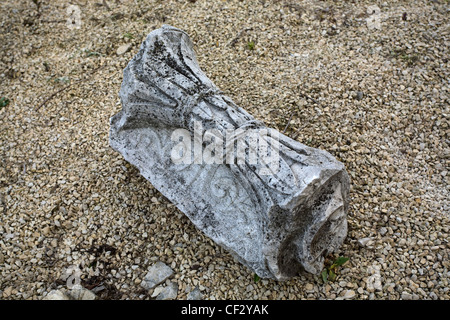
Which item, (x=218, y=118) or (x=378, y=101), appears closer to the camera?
(x=218, y=118)

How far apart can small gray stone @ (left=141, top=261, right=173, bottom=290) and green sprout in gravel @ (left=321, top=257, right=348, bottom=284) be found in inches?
47.0

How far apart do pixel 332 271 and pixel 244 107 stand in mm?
1913

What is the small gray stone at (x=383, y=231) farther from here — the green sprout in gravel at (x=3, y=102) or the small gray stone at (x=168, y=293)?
the green sprout in gravel at (x=3, y=102)

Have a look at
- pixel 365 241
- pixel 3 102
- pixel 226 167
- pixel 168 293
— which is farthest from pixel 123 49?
pixel 365 241

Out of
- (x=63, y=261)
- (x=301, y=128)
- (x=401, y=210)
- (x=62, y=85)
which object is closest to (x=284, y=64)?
(x=301, y=128)

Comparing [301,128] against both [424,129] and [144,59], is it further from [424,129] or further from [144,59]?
[144,59]

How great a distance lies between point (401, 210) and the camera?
3291 mm

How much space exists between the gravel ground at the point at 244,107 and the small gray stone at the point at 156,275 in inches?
1.7

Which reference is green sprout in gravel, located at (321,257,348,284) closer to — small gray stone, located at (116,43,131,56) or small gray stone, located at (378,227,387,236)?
small gray stone, located at (378,227,387,236)

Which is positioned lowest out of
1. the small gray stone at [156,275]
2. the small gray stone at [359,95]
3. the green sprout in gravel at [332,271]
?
the small gray stone at [156,275]

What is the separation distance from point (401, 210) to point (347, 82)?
1.57m

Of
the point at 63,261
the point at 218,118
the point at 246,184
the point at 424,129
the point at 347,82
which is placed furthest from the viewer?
the point at 347,82

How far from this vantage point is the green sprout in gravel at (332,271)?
9.68ft

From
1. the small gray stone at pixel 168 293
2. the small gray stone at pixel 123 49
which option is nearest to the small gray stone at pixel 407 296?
the small gray stone at pixel 168 293
